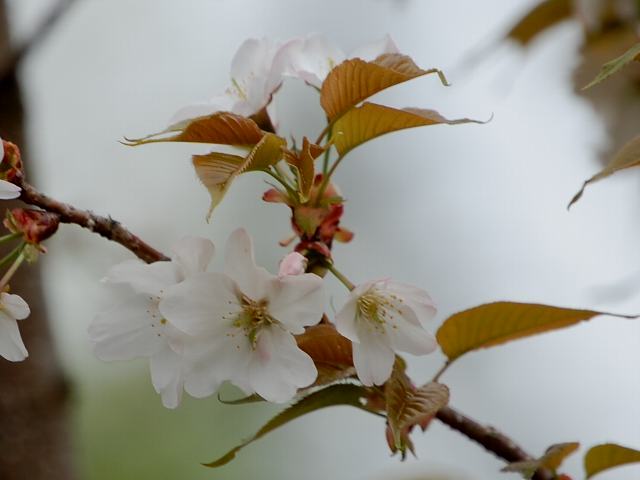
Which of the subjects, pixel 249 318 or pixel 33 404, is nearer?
pixel 249 318

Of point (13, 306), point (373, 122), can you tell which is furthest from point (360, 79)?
point (13, 306)

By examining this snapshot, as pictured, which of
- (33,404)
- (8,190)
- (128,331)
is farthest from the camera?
(33,404)

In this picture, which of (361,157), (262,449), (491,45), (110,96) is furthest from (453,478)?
(361,157)

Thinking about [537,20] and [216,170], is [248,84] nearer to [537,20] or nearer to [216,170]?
[216,170]

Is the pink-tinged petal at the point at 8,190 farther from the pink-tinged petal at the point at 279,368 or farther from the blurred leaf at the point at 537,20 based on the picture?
the blurred leaf at the point at 537,20

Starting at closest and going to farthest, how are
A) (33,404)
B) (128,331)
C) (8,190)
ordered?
(8,190), (128,331), (33,404)

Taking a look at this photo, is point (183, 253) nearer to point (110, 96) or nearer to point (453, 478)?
point (453, 478)
